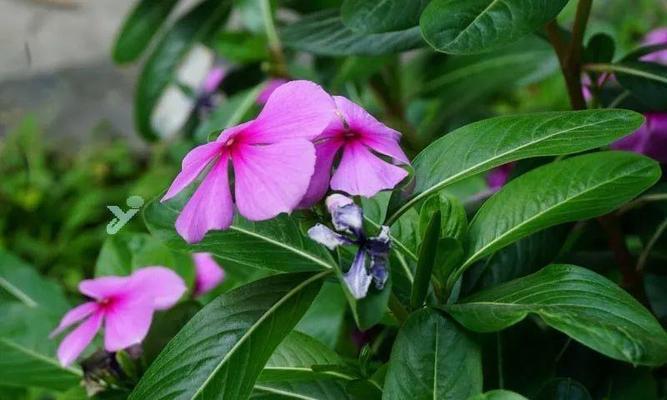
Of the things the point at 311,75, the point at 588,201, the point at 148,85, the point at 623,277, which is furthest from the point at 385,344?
the point at 148,85

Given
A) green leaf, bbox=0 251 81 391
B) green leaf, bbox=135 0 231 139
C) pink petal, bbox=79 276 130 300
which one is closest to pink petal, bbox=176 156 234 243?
pink petal, bbox=79 276 130 300

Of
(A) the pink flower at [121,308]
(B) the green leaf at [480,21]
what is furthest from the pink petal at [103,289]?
(B) the green leaf at [480,21]

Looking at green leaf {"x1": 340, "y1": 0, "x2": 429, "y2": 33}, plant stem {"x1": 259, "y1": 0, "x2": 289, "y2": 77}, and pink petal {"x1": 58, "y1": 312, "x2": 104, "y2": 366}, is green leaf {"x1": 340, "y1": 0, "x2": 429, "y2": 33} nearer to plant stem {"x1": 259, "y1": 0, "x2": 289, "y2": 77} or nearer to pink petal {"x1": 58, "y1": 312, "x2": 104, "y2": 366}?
pink petal {"x1": 58, "y1": 312, "x2": 104, "y2": 366}

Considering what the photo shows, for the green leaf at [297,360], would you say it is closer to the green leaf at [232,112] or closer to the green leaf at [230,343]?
the green leaf at [230,343]

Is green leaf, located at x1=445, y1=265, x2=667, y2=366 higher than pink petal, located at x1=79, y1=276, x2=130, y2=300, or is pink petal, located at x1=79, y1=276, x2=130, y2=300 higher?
green leaf, located at x1=445, y1=265, x2=667, y2=366

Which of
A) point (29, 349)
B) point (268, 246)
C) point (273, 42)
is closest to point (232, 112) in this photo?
point (273, 42)
